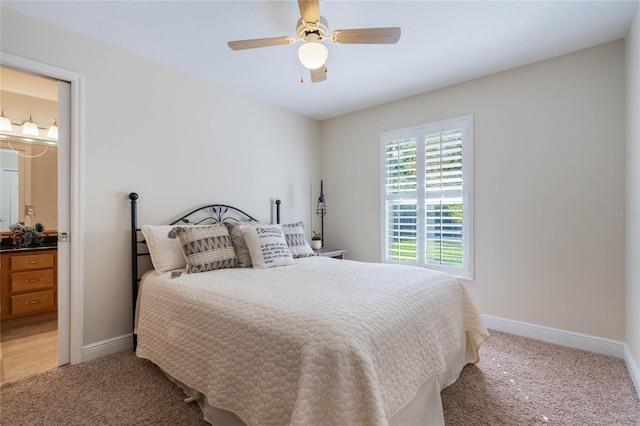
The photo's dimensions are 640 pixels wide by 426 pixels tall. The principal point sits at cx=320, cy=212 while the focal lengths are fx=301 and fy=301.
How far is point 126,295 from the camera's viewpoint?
2609 millimetres

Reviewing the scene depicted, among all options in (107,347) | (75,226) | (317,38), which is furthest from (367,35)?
(107,347)

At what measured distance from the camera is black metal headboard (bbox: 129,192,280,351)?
2.58 m

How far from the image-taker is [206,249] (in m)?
2.43

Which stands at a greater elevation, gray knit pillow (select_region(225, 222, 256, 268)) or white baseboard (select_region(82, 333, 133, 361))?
gray knit pillow (select_region(225, 222, 256, 268))

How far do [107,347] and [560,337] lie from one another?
387 centimetres

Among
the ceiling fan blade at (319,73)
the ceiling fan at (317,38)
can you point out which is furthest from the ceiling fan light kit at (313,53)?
the ceiling fan blade at (319,73)

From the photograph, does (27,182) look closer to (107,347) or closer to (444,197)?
(107,347)

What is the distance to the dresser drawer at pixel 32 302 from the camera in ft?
10.5

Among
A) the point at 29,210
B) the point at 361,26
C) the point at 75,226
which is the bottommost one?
the point at 75,226

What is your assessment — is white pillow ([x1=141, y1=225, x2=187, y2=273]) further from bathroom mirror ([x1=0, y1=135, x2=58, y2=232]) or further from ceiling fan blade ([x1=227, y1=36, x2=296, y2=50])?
bathroom mirror ([x1=0, y1=135, x2=58, y2=232])

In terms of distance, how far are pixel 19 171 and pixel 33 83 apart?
3.56ft

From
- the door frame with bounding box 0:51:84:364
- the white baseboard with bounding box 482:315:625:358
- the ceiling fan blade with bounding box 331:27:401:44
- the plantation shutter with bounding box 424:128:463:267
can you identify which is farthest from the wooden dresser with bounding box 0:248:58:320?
the white baseboard with bounding box 482:315:625:358

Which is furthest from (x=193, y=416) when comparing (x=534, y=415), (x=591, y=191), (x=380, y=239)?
(x=591, y=191)

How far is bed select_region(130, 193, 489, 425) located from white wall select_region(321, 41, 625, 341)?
110 cm
